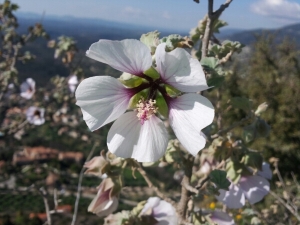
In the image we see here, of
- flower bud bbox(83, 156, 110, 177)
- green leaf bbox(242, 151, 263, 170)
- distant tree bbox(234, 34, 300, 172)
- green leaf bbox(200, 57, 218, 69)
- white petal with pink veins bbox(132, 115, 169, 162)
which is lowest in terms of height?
distant tree bbox(234, 34, 300, 172)

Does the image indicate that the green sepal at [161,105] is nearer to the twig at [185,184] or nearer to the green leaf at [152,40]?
the green leaf at [152,40]

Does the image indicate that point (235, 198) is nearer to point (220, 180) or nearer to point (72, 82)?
point (220, 180)

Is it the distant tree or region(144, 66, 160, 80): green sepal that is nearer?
region(144, 66, 160, 80): green sepal

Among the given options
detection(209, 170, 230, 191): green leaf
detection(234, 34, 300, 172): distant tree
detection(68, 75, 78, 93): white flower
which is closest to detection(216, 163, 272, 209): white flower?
detection(209, 170, 230, 191): green leaf

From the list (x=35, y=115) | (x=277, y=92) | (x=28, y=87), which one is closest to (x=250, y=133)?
(x=35, y=115)

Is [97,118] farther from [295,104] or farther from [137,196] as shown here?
[137,196]

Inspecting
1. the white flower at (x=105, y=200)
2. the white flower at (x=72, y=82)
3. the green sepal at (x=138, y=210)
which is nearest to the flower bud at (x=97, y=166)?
the white flower at (x=105, y=200)

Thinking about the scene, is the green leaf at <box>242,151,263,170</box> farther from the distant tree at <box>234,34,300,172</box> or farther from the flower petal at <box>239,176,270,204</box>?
the distant tree at <box>234,34,300,172</box>
